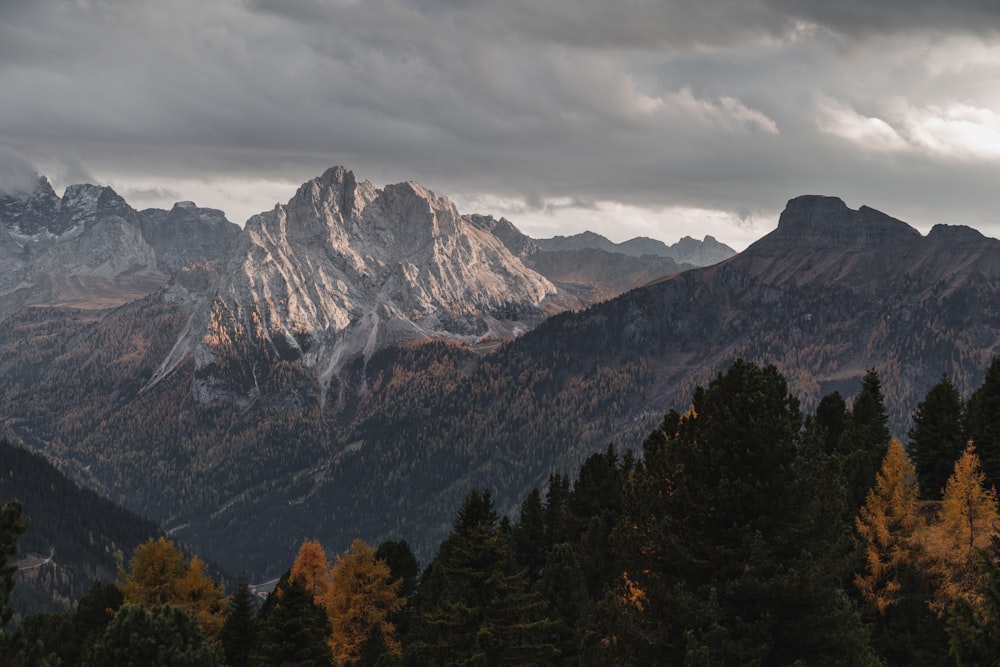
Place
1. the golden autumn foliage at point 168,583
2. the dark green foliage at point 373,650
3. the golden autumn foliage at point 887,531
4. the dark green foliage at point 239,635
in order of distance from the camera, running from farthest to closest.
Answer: the golden autumn foliage at point 168,583 < the dark green foliage at point 239,635 < the dark green foliage at point 373,650 < the golden autumn foliage at point 887,531

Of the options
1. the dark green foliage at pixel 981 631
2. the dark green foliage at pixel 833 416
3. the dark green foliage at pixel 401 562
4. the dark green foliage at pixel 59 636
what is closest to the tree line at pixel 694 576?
the dark green foliage at pixel 981 631

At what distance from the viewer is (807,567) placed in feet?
96.0

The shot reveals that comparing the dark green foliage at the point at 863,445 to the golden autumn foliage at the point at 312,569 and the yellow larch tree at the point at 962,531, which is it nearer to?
the yellow larch tree at the point at 962,531

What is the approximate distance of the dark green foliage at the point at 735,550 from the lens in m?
28.8

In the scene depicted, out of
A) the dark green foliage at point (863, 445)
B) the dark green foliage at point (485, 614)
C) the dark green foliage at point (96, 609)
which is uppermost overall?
the dark green foliage at point (863, 445)

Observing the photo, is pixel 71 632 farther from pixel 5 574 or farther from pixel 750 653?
pixel 750 653

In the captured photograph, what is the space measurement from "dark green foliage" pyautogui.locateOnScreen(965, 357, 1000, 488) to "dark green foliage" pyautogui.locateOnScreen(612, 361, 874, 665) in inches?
1465

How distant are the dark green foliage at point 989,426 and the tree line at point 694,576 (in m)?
0.18

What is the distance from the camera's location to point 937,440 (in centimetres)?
7619

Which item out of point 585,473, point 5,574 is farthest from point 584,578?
point 5,574

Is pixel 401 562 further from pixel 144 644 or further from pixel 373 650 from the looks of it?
pixel 144 644

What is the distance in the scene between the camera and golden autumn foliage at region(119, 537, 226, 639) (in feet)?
228

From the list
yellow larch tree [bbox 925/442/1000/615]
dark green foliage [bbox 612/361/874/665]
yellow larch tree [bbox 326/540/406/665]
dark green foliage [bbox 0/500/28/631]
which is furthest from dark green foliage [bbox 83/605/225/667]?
yellow larch tree [bbox 326/540/406/665]

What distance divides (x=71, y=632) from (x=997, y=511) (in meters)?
60.0
